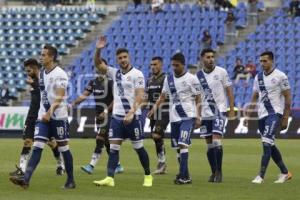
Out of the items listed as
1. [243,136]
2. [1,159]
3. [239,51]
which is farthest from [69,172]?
[239,51]

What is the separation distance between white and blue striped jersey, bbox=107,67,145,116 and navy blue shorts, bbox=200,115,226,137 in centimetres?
204

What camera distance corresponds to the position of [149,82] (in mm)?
19734

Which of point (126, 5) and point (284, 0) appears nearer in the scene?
point (284, 0)

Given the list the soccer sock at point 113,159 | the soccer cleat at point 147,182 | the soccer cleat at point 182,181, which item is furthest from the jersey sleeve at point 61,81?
the soccer cleat at point 182,181

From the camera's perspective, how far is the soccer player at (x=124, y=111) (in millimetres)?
15312

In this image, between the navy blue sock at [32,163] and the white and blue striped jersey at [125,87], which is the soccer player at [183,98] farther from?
the navy blue sock at [32,163]

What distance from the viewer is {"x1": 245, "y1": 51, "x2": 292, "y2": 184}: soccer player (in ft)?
53.9

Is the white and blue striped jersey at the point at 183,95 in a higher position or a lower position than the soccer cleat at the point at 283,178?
higher

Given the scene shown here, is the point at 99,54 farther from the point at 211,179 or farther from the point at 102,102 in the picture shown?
the point at 102,102

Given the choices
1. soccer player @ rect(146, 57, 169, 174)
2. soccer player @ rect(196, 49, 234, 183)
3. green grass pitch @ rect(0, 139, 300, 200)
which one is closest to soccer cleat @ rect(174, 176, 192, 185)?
green grass pitch @ rect(0, 139, 300, 200)

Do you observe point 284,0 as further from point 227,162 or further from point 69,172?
point 69,172

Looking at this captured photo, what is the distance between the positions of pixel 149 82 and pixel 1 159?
4.87 meters

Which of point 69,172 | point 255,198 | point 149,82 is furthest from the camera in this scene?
point 149,82

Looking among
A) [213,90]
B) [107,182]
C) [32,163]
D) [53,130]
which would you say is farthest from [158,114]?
[32,163]
